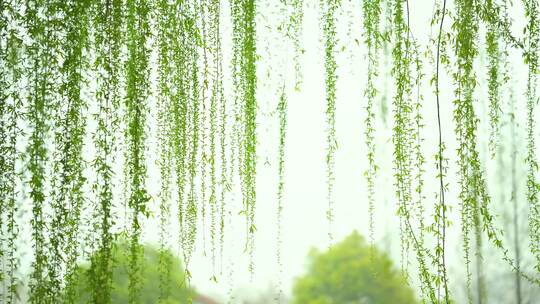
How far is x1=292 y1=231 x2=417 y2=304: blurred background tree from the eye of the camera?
17.6ft

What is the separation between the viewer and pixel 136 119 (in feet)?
5.98

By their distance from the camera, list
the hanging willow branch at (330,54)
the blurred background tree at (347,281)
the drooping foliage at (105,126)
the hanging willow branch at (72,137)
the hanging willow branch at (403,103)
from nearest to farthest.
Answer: the drooping foliage at (105,126)
the hanging willow branch at (72,137)
the hanging willow branch at (403,103)
the hanging willow branch at (330,54)
the blurred background tree at (347,281)

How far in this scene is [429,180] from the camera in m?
3.94

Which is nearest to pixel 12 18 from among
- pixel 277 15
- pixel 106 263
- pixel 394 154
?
pixel 106 263

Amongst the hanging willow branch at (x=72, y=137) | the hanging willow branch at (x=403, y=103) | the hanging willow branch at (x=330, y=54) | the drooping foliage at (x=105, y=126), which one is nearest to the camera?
the drooping foliage at (x=105, y=126)

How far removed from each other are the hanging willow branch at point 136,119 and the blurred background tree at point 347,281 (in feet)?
12.0

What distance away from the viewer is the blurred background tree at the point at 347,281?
5.37m

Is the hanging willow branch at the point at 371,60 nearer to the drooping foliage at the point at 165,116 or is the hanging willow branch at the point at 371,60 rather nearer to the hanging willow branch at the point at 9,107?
the drooping foliage at the point at 165,116

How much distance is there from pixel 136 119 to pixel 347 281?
410 cm

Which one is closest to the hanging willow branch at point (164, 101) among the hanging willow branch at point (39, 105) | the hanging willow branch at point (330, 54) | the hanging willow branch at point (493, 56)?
the hanging willow branch at point (39, 105)

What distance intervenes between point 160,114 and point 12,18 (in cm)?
55

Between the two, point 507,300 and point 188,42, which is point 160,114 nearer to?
point 188,42

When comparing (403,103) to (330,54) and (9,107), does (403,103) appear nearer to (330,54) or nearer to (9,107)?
(330,54)

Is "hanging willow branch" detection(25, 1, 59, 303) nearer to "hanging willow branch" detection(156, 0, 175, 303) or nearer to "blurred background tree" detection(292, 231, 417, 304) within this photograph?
"hanging willow branch" detection(156, 0, 175, 303)
